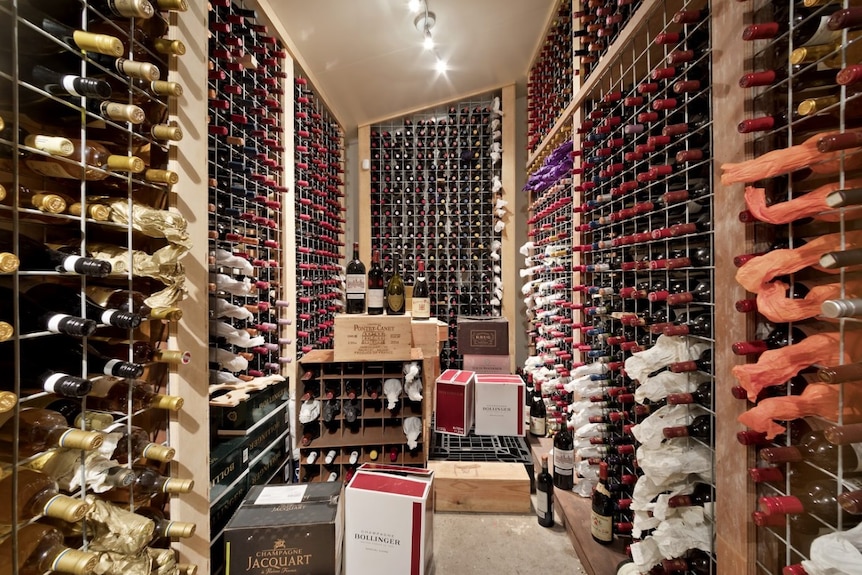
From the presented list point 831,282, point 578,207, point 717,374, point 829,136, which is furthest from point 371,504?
point 578,207

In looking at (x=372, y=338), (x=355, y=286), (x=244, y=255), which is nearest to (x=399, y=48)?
(x=355, y=286)

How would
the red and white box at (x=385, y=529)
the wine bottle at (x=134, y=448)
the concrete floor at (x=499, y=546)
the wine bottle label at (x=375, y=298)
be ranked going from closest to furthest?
the wine bottle at (x=134, y=448) → the red and white box at (x=385, y=529) → the concrete floor at (x=499, y=546) → the wine bottle label at (x=375, y=298)

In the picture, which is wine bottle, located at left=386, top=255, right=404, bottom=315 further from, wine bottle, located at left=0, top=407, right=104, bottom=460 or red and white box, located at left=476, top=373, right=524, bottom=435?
wine bottle, located at left=0, top=407, right=104, bottom=460

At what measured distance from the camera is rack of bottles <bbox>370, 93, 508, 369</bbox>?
137 inches

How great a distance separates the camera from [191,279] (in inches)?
40.6

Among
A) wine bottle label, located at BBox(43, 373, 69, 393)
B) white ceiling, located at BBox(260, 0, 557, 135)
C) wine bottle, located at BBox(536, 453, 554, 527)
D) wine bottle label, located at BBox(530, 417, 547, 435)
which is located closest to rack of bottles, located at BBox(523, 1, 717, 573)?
wine bottle, located at BBox(536, 453, 554, 527)

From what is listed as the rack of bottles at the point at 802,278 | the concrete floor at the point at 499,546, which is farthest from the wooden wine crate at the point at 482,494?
the rack of bottles at the point at 802,278

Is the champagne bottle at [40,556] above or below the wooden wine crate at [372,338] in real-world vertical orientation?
below

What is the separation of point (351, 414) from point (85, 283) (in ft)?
3.64

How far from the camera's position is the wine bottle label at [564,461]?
1843 millimetres

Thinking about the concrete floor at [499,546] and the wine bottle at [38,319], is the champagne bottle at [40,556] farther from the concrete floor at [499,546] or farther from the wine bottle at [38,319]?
the concrete floor at [499,546]

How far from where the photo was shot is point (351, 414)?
1715 millimetres

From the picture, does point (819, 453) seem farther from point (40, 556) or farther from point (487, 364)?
point (487, 364)

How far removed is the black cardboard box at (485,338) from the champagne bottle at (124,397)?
77.1 inches
